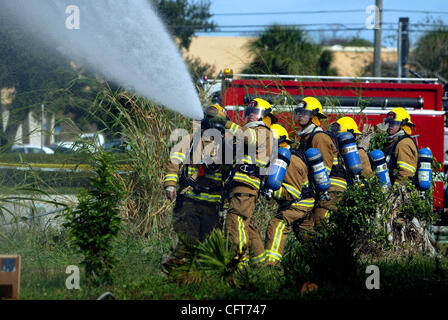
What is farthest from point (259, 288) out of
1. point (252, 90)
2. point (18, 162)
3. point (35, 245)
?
point (252, 90)

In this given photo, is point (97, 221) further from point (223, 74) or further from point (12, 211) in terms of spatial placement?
point (223, 74)

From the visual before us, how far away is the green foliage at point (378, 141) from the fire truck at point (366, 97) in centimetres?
89

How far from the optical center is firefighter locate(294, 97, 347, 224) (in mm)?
6742

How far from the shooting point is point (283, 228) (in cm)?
634

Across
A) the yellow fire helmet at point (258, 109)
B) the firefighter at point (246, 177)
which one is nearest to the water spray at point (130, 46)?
the yellow fire helmet at point (258, 109)

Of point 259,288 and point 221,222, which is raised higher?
point 221,222

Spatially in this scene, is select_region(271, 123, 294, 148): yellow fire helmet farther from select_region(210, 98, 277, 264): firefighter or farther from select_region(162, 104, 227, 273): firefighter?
select_region(162, 104, 227, 273): firefighter

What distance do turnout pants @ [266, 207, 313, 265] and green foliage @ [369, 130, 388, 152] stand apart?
207 centimetres

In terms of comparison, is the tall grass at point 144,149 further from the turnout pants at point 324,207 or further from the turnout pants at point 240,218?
the turnout pants at point 324,207

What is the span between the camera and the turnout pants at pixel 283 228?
20.4 ft

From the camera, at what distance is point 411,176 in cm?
747
